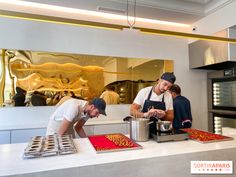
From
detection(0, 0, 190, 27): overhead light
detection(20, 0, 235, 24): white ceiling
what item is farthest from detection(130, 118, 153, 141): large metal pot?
detection(0, 0, 190, 27): overhead light

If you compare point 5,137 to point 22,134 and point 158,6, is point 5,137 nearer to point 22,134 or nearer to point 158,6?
point 22,134

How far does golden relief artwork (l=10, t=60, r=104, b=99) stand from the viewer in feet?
8.87

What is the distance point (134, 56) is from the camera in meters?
3.28

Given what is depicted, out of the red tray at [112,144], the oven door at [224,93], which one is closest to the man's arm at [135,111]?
the red tray at [112,144]

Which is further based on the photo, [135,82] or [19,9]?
[135,82]

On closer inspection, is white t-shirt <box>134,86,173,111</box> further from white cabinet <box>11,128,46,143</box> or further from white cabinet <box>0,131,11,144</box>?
white cabinet <box>0,131,11,144</box>

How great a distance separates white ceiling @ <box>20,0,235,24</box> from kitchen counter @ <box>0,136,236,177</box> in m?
2.08

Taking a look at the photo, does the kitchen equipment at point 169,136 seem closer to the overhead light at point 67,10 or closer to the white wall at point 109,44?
the white wall at point 109,44

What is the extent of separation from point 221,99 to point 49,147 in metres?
3.02

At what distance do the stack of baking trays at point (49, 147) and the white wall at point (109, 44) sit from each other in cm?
175

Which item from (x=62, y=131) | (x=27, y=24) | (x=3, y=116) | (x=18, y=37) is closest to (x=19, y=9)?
(x=27, y=24)

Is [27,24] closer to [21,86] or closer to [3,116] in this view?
[21,86]

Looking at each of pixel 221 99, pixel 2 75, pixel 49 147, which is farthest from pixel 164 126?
pixel 221 99

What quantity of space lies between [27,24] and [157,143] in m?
2.42
